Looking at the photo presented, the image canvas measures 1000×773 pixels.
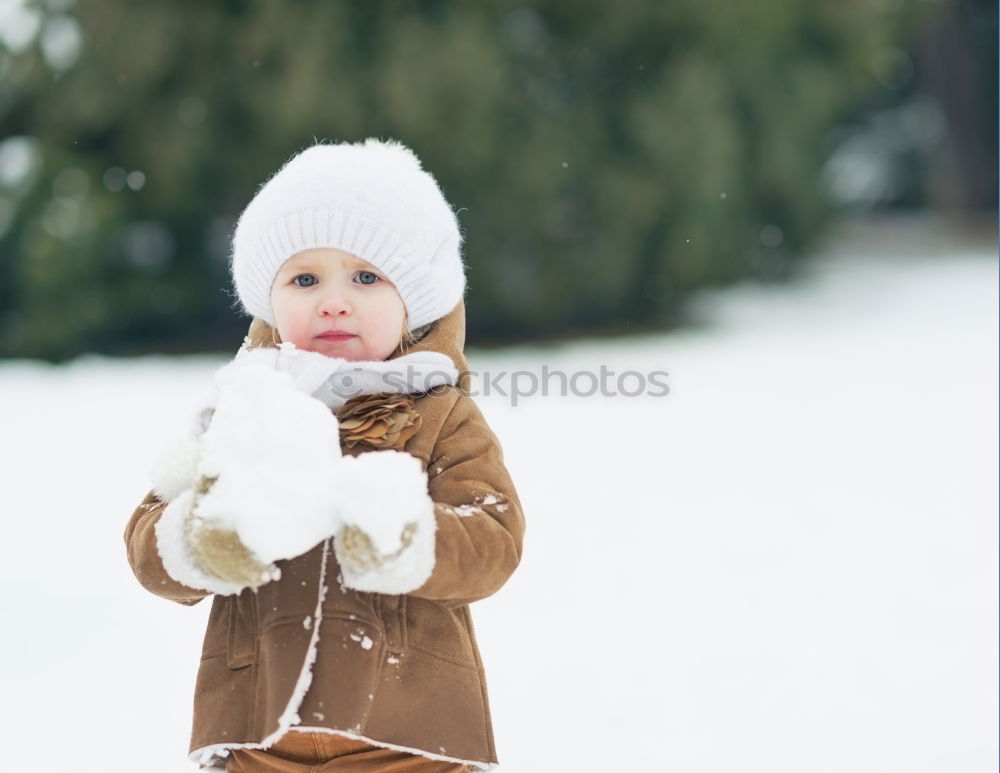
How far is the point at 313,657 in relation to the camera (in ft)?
4.18

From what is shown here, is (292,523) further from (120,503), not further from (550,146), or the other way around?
(550,146)

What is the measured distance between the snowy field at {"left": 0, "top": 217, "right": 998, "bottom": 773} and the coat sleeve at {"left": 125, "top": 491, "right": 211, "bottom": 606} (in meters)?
0.82

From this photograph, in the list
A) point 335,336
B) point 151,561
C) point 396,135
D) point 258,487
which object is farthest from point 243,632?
point 396,135

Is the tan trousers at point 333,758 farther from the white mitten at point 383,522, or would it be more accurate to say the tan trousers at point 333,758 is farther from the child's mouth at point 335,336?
the child's mouth at point 335,336

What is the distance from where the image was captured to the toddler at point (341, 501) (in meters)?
1.18

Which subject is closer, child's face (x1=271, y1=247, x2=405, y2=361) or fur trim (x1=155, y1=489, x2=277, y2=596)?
fur trim (x1=155, y1=489, x2=277, y2=596)

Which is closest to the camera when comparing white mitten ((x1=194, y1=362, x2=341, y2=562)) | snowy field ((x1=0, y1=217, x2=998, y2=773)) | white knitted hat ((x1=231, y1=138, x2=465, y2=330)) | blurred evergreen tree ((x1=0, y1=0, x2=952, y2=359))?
white mitten ((x1=194, y1=362, x2=341, y2=562))

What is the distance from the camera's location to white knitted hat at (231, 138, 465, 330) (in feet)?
4.56

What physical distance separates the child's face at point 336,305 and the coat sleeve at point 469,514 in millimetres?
149

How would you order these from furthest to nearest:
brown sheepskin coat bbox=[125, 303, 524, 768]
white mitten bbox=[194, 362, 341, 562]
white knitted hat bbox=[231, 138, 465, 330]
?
1. white knitted hat bbox=[231, 138, 465, 330]
2. brown sheepskin coat bbox=[125, 303, 524, 768]
3. white mitten bbox=[194, 362, 341, 562]

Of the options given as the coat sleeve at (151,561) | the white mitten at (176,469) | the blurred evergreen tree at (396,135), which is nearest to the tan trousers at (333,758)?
the coat sleeve at (151,561)

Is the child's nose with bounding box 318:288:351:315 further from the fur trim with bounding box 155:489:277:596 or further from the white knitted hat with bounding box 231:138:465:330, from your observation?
the fur trim with bounding box 155:489:277:596

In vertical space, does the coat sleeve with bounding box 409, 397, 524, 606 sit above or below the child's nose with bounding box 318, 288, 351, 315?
below

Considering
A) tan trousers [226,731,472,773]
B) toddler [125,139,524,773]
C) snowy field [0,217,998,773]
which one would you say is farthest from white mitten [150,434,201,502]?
snowy field [0,217,998,773]
